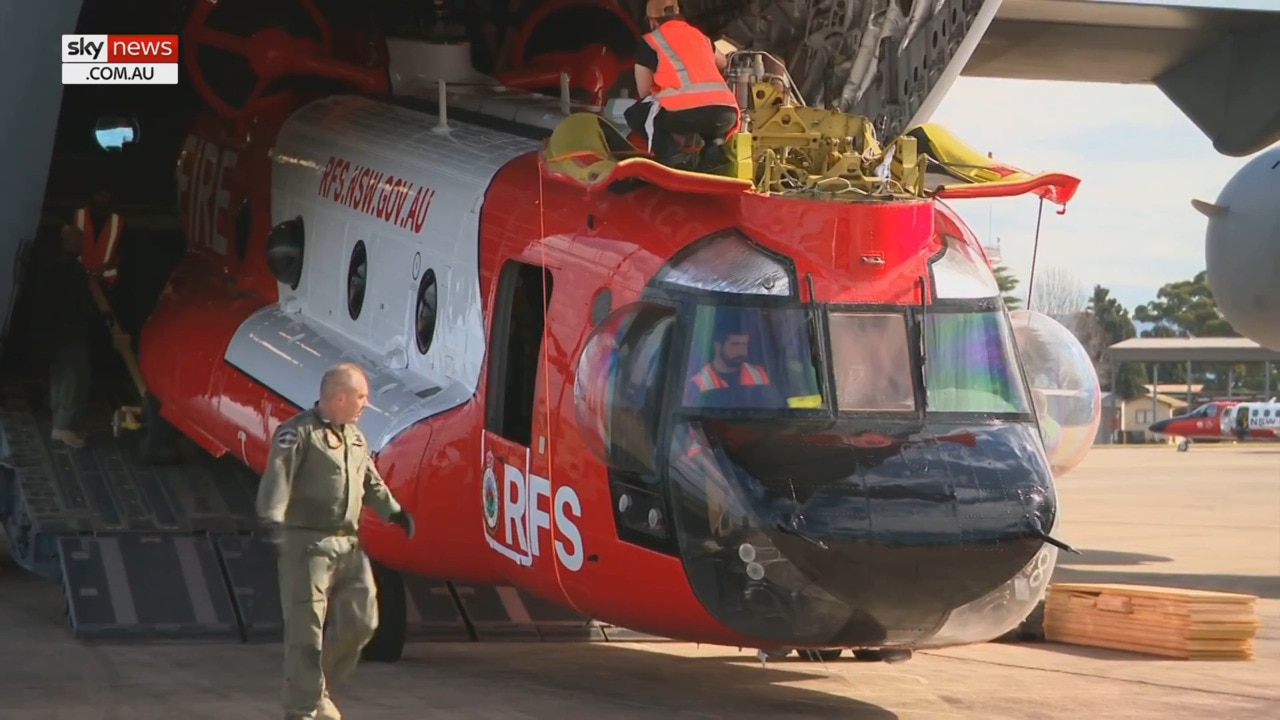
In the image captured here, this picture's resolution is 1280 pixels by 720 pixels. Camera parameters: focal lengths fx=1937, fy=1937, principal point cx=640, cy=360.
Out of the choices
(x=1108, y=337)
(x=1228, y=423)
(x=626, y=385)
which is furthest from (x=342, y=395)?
(x=1108, y=337)

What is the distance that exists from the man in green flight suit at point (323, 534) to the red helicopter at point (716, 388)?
118 centimetres

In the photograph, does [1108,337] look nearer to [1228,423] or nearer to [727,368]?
[1228,423]

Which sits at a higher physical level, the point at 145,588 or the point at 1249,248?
the point at 1249,248

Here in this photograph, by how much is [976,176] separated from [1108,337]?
114 metres

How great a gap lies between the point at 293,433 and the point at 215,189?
22.9 feet

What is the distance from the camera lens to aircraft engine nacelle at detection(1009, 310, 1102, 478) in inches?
401

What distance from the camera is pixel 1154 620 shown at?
12.0 metres

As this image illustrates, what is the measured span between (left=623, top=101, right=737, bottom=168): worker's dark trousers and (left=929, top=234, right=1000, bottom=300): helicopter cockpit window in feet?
3.68

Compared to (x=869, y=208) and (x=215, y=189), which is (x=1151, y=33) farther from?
(x=869, y=208)

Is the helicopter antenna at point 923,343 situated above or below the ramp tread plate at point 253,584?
above

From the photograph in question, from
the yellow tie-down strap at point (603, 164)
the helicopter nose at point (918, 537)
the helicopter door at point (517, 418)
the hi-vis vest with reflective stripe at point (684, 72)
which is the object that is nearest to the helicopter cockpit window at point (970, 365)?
the helicopter nose at point (918, 537)

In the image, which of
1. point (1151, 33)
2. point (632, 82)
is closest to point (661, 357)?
point (632, 82)

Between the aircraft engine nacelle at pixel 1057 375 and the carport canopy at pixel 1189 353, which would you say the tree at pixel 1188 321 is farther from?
the aircraft engine nacelle at pixel 1057 375

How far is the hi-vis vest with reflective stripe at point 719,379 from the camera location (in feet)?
27.5
